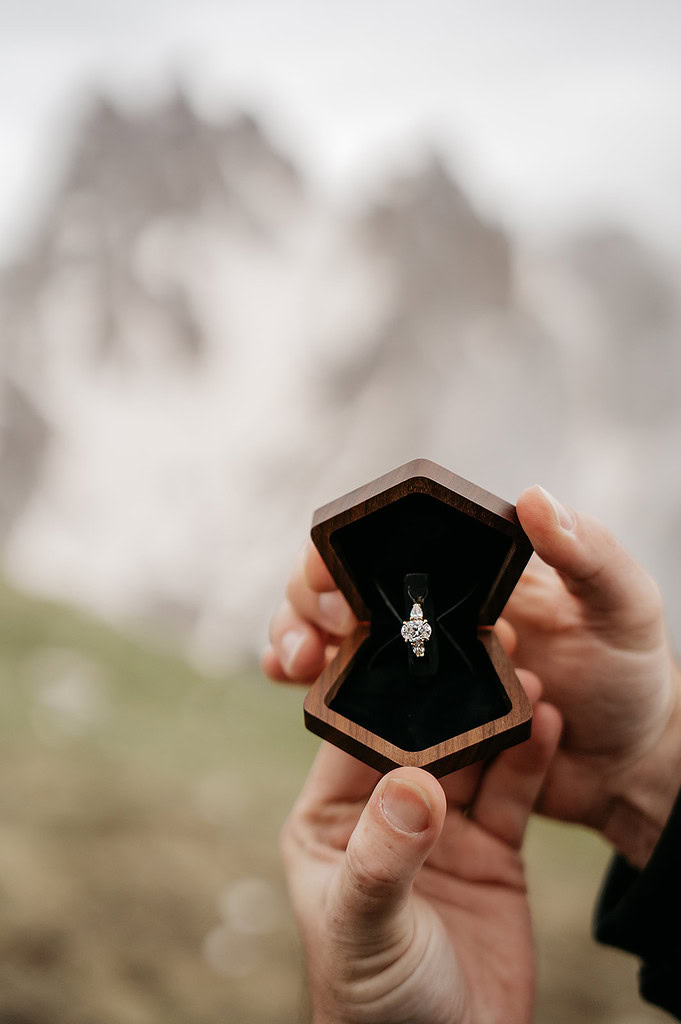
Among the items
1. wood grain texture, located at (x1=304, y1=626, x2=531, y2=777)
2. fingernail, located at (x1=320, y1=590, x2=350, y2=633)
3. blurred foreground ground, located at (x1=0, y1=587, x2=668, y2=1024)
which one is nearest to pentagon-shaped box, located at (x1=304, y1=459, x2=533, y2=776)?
wood grain texture, located at (x1=304, y1=626, x2=531, y2=777)

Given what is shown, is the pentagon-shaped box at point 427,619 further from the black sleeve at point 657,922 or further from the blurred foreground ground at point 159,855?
the blurred foreground ground at point 159,855

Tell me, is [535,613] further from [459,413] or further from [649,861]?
[459,413]

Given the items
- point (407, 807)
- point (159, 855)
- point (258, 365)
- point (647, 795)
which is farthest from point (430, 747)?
point (258, 365)

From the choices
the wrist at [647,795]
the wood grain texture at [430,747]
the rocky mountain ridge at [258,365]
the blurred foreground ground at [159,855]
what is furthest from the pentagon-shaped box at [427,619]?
the rocky mountain ridge at [258,365]

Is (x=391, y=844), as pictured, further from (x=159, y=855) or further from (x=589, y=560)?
(x=159, y=855)

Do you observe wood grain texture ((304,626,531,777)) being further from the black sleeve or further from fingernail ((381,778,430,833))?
the black sleeve

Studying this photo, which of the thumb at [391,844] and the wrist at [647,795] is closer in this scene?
the thumb at [391,844]
